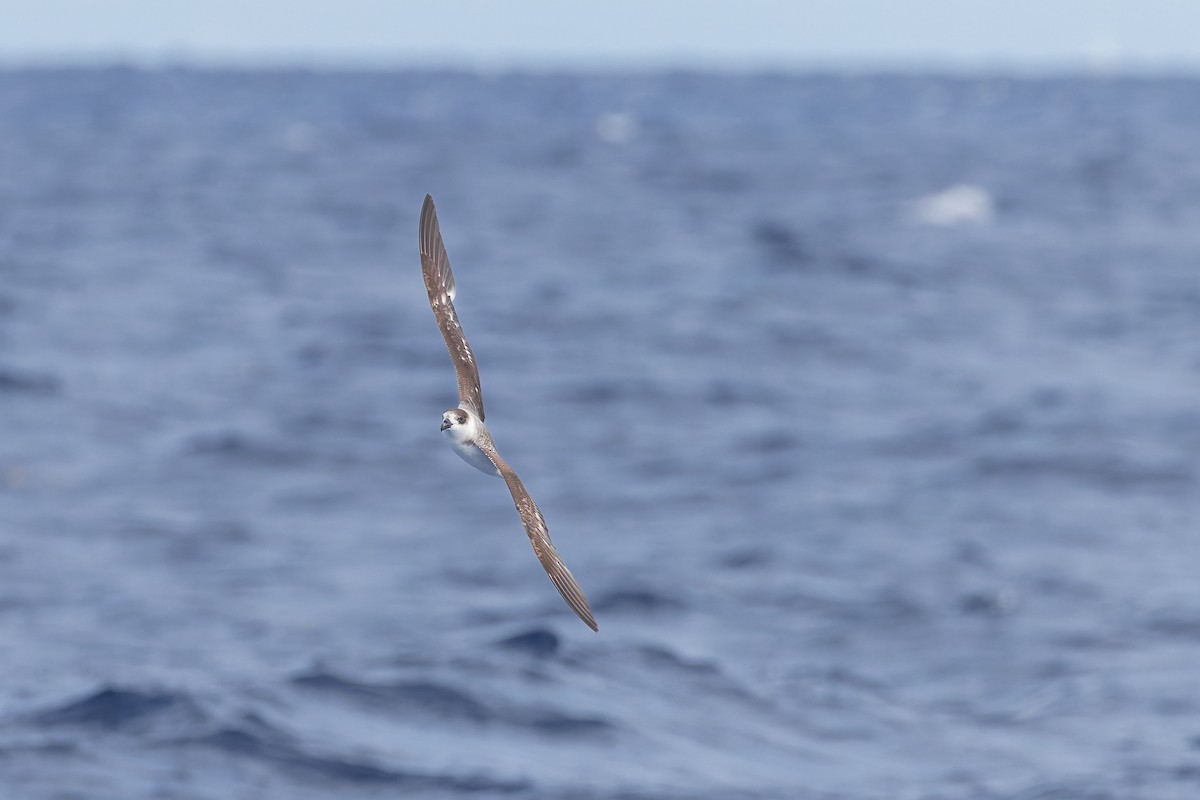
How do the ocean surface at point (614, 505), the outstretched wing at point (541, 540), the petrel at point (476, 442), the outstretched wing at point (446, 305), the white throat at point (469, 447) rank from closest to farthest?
the outstretched wing at point (541, 540) < the petrel at point (476, 442) < the white throat at point (469, 447) < the outstretched wing at point (446, 305) < the ocean surface at point (614, 505)

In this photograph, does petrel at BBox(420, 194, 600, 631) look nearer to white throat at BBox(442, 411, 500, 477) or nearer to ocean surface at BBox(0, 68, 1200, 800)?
white throat at BBox(442, 411, 500, 477)

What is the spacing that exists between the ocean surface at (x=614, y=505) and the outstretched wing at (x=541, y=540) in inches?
368

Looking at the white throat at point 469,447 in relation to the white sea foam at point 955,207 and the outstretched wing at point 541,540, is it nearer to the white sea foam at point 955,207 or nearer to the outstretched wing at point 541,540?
the outstretched wing at point 541,540

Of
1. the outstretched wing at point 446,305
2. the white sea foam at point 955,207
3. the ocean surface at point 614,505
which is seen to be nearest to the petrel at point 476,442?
the outstretched wing at point 446,305

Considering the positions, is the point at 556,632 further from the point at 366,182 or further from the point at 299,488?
the point at 366,182

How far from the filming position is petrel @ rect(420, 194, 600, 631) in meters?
5.02

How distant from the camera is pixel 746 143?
94.4 metres

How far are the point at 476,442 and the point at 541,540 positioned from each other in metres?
0.36

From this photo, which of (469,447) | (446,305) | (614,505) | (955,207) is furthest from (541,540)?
(955,207)

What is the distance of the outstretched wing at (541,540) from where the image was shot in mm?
4887

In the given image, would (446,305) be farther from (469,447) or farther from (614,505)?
(614,505)

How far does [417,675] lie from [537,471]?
32.6 feet

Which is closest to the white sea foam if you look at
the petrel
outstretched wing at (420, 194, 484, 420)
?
outstretched wing at (420, 194, 484, 420)

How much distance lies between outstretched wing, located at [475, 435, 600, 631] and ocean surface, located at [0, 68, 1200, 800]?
933cm
